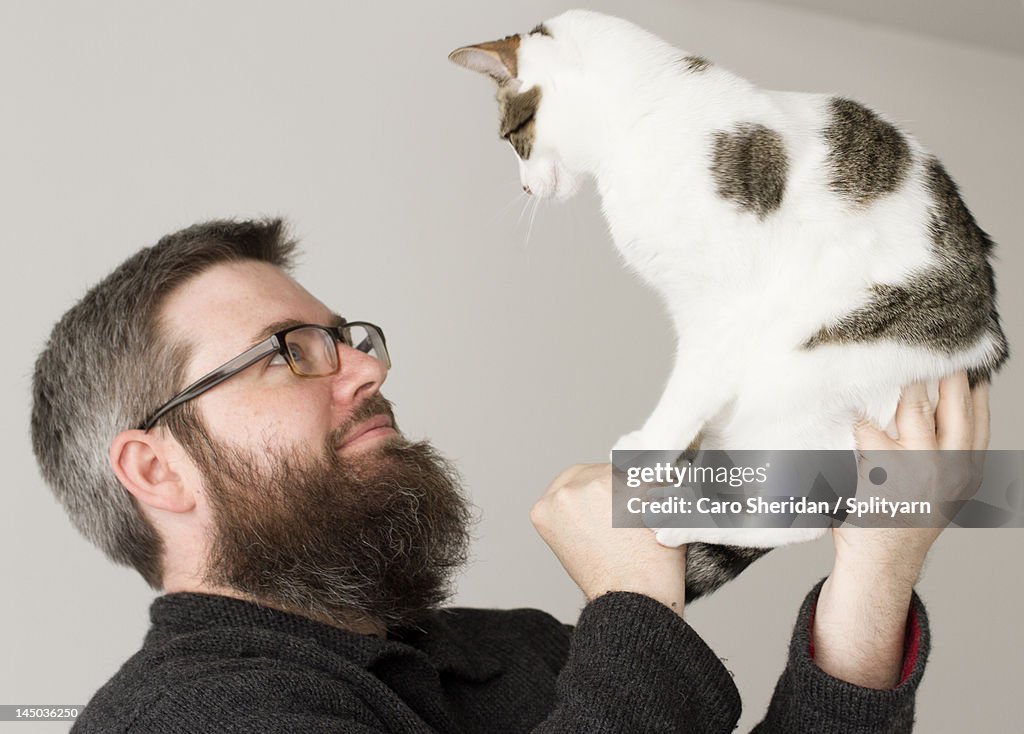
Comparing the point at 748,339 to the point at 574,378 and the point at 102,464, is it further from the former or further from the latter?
the point at 574,378

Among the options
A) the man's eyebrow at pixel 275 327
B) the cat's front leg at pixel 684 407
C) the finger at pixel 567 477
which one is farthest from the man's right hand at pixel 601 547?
the man's eyebrow at pixel 275 327

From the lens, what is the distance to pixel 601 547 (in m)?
1.27

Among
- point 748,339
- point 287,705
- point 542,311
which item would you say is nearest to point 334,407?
point 287,705

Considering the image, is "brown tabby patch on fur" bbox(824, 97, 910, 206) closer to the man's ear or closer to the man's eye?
the man's eye

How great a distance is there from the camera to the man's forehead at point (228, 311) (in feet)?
5.04

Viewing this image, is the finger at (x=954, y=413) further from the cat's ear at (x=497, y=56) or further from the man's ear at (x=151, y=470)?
the man's ear at (x=151, y=470)

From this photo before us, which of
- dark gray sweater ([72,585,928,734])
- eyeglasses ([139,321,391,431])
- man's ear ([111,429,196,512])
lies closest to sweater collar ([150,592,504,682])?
dark gray sweater ([72,585,928,734])

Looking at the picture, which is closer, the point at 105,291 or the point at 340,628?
the point at 340,628

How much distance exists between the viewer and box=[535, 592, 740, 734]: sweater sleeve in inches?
44.9

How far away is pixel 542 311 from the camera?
2713 millimetres

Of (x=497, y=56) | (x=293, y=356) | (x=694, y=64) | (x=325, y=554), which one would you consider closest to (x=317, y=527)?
(x=325, y=554)

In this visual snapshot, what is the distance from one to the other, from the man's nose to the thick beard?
5cm

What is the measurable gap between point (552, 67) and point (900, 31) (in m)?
2.59

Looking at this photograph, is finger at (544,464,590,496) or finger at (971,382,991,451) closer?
finger at (971,382,991,451)
